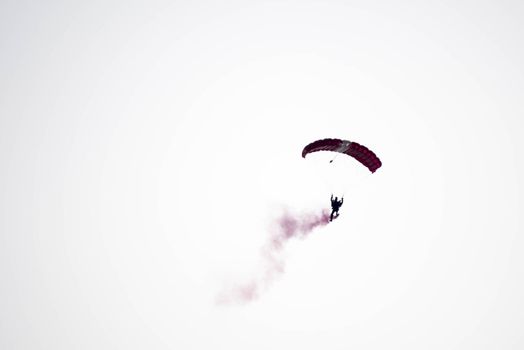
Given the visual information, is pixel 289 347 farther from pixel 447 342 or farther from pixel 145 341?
pixel 447 342

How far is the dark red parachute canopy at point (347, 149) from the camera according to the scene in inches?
827

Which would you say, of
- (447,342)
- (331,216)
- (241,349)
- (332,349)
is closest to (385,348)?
(332,349)

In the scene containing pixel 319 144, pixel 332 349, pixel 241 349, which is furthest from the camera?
pixel 332 349

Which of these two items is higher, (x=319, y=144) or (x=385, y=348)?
(x=385, y=348)

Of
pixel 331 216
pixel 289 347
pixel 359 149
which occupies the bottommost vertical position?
pixel 331 216

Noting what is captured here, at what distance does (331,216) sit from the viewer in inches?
862

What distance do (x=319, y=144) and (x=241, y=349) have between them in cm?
11655

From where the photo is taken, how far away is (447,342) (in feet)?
498

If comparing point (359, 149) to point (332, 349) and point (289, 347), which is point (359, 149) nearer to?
point (289, 347)

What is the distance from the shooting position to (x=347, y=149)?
845 inches

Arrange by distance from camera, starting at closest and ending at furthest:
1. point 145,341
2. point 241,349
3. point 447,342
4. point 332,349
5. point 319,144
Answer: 1. point 319,144
2. point 145,341
3. point 241,349
4. point 332,349
5. point 447,342

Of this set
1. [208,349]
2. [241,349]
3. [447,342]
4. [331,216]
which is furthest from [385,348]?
[331,216]

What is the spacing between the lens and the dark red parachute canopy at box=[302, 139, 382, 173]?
21.0 metres

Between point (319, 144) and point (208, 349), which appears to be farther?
point (208, 349)
